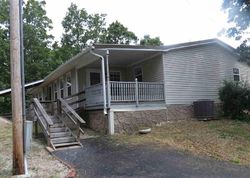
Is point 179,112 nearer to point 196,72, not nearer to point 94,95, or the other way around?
point 196,72

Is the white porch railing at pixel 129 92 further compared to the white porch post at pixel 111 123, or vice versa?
the white porch railing at pixel 129 92

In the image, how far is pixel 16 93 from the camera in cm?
846

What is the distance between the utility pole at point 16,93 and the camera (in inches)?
325

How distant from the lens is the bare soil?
8.55 metres

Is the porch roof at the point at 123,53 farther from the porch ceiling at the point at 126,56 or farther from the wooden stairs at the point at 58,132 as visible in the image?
the wooden stairs at the point at 58,132

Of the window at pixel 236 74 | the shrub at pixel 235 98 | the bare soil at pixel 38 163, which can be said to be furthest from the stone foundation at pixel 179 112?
the bare soil at pixel 38 163

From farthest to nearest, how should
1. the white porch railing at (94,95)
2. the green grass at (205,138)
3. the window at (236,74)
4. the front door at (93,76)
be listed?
the window at (236,74) → the front door at (93,76) → the white porch railing at (94,95) → the green grass at (205,138)

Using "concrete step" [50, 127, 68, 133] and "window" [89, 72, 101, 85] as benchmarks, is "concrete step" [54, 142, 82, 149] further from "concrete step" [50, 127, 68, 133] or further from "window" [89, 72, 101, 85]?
"window" [89, 72, 101, 85]

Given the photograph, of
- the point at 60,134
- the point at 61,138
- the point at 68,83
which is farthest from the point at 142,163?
the point at 68,83

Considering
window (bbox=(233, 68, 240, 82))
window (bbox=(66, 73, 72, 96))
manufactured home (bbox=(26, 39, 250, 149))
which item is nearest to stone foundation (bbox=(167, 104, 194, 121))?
manufactured home (bbox=(26, 39, 250, 149))

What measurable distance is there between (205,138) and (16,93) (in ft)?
25.6

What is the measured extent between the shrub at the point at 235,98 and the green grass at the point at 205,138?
139 centimetres

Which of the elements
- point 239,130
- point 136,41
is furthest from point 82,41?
point 239,130

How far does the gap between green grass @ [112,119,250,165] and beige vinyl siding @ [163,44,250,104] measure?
1.91 m
